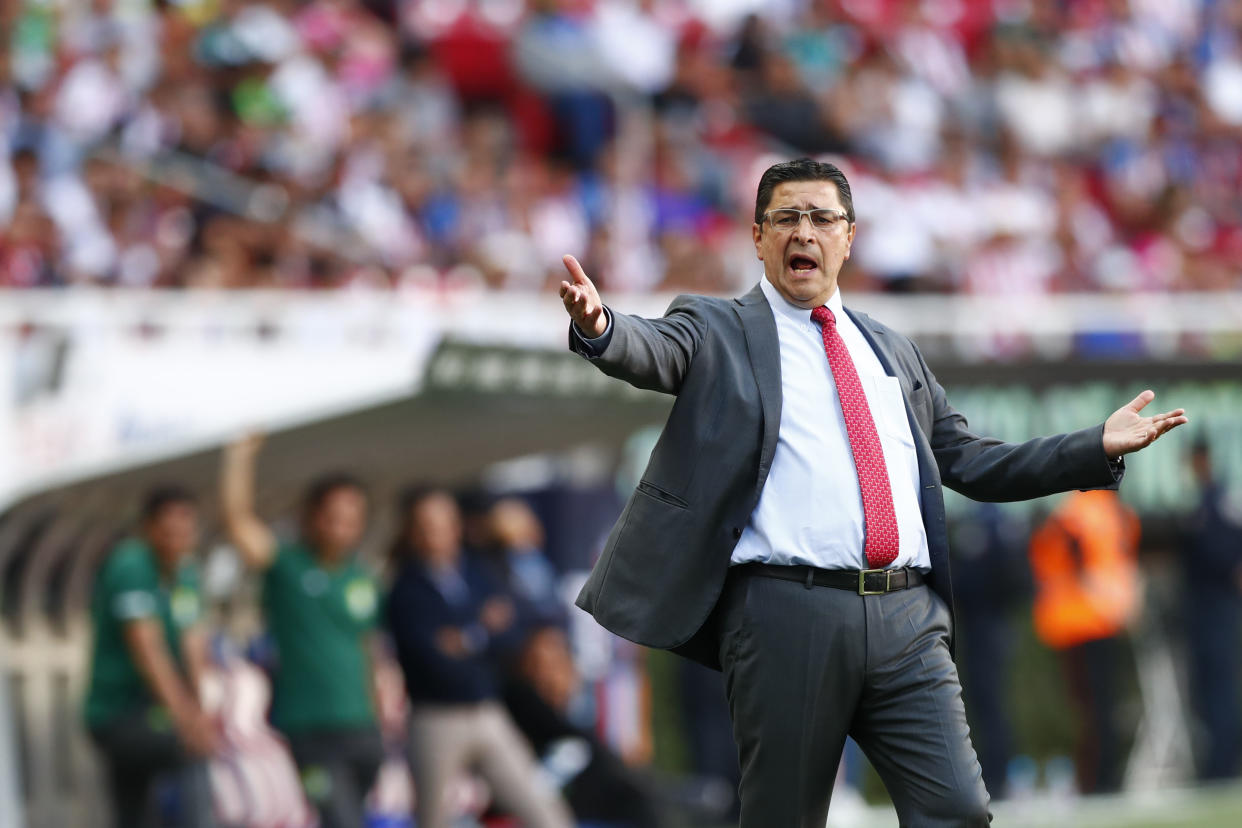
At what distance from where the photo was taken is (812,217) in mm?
5105

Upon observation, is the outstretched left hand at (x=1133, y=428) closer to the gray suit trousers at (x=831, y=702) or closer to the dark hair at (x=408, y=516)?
the gray suit trousers at (x=831, y=702)

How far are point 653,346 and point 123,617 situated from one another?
490 cm

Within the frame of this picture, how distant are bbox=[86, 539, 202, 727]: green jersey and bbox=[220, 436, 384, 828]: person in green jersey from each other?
0.43 meters

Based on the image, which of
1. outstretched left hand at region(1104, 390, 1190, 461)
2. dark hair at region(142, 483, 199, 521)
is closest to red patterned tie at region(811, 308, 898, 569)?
outstretched left hand at region(1104, 390, 1190, 461)

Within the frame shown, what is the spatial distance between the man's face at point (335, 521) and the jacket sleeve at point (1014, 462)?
4287mm

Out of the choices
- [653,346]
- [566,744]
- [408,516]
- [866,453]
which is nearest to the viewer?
[653,346]

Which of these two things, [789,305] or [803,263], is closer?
[803,263]

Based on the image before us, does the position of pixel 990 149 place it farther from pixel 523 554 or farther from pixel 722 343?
pixel 722 343

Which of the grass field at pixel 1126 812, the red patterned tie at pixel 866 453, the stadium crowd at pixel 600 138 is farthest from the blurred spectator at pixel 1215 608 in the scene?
the red patterned tie at pixel 866 453

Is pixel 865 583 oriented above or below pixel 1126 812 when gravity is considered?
above

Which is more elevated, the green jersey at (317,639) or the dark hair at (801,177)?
the dark hair at (801,177)

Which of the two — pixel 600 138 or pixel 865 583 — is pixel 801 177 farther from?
pixel 600 138

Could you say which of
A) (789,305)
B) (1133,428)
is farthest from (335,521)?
(1133,428)

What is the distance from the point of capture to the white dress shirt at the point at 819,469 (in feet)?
16.4
